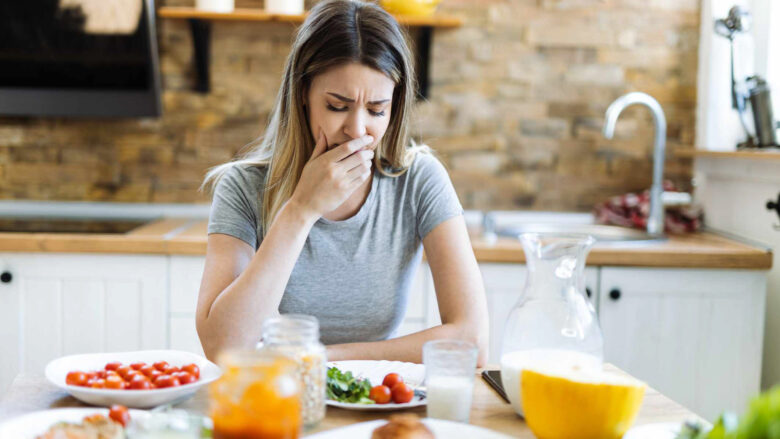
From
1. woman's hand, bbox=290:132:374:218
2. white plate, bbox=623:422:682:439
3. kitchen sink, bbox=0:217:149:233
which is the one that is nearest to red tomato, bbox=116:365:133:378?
woman's hand, bbox=290:132:374:218

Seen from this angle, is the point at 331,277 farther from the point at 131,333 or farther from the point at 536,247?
the point at 131,333

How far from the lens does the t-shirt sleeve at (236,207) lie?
1.67 m

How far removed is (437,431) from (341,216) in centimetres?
87

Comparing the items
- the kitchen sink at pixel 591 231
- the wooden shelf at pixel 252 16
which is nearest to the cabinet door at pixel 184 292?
the wooden shelf at pixel 252 16

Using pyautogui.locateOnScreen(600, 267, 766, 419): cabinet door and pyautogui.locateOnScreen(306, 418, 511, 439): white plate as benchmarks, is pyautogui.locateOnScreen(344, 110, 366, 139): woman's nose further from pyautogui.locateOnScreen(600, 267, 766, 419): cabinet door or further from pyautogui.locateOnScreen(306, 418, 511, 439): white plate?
pyautogui.locateOnScreen(600, 267, 766, 419): cabinet door

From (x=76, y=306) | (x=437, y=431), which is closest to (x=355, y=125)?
(x=437, y=431)

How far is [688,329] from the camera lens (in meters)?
2.53

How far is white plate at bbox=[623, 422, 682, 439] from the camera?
3.30 ft

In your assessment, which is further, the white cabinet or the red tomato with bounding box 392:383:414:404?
the white cabinet

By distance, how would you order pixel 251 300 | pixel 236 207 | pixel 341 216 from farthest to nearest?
pixel 341 216
pixel 236 207
pixel 251 300

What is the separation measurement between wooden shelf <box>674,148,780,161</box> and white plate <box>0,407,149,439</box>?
6.72 ft

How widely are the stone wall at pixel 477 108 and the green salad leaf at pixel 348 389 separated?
1.91 metres

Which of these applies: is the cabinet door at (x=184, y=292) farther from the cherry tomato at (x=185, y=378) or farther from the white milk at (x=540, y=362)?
the white milk at (x=540, y=362)

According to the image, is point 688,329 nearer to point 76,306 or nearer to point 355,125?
point 355,125
